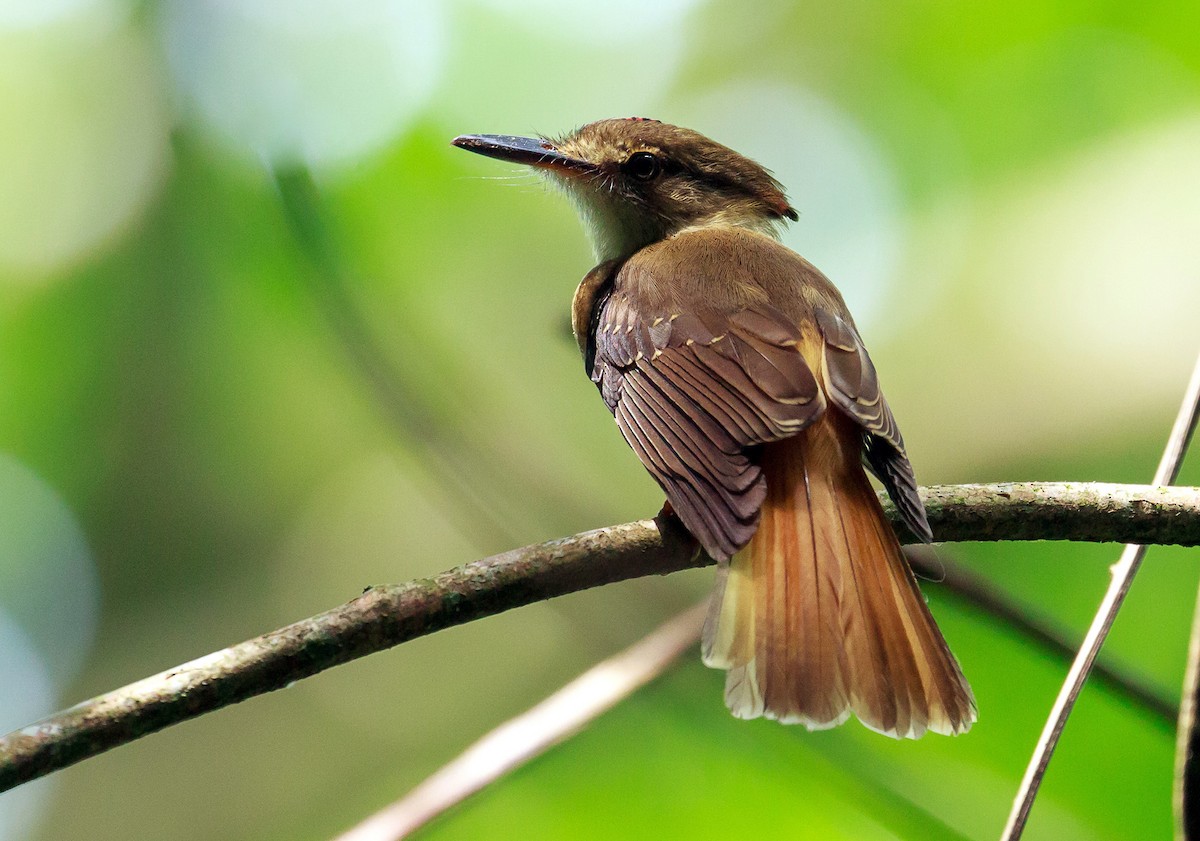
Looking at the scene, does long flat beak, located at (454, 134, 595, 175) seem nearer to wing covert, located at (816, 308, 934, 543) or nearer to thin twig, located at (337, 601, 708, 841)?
wing covert, located at (816, 308, 934, 543)

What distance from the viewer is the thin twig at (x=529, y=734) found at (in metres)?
2.16

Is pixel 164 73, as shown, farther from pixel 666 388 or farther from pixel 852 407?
pixel 852 407

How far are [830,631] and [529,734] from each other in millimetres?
717

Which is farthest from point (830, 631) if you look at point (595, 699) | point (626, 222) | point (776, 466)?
point (626, 222)

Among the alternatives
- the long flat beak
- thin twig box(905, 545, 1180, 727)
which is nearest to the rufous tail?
thin twig box(905, 545, 1180, 727)

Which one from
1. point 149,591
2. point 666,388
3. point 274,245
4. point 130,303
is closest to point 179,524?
point 149,591

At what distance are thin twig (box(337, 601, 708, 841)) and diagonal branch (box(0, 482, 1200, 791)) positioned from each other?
1.35 ft

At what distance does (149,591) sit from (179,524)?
344 millimetres

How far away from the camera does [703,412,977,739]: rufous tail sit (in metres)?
2.02

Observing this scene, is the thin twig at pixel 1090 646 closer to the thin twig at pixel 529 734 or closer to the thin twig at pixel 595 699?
the thin twig at pixel 595 699

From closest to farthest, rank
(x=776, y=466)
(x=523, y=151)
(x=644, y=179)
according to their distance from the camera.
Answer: (x=776, y=466), (x=523, y=151), (x=644, y=179)

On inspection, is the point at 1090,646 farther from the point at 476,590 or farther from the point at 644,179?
the point at 644,179

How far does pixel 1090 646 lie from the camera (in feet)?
6.21

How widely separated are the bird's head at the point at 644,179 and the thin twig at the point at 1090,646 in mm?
2055
